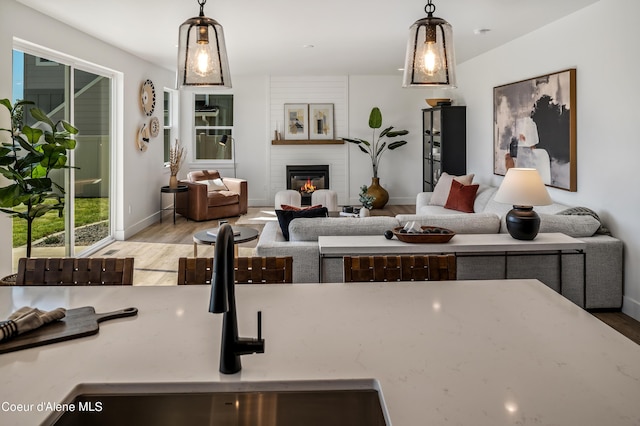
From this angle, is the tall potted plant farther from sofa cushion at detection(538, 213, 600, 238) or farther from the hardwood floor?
sofa cushion at detection(538, 213, 600, 238)

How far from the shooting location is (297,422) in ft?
3.83

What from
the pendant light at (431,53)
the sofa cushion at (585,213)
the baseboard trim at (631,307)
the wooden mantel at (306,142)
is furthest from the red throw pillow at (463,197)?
the pendant light at (431,53)

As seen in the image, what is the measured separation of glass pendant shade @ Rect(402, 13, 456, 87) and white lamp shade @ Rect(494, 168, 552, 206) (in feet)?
7.07

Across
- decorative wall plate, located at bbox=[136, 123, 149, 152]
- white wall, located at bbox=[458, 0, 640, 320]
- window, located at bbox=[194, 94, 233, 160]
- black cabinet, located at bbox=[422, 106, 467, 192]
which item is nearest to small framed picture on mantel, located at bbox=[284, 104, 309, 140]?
window, located at bbox=[194, 94, 233, 160]

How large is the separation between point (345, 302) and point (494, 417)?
2.47 feet

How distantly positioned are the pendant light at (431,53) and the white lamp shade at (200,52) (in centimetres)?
72

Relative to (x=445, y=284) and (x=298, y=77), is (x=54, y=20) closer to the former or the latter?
(x=445, y=284)

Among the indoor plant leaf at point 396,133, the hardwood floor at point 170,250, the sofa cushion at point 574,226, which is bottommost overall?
the hardwood floor at point 170,250

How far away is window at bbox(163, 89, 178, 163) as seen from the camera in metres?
9.82

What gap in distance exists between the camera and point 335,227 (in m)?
4.14

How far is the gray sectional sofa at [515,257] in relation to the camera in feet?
13.3

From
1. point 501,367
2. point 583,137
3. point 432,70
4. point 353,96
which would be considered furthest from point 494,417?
point 353,96

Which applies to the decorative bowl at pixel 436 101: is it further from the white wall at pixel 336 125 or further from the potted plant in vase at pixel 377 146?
the white wall at pixel 336 125

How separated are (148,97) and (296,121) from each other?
3.05 m
